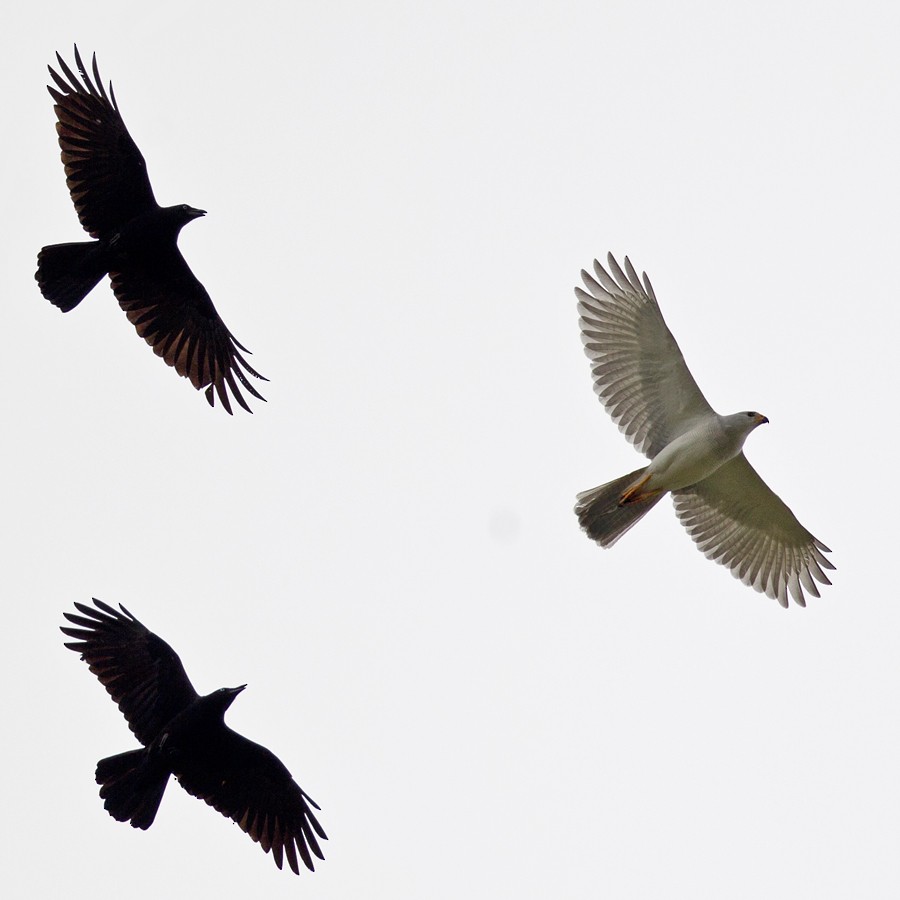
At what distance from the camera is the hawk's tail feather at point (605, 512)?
1332 centimetres

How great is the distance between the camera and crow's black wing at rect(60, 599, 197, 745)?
1120 centimetres

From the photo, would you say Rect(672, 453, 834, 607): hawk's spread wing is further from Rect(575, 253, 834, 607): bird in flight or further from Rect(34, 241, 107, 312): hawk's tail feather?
Rect(34, 241, 107, 312): hawk's tail feather

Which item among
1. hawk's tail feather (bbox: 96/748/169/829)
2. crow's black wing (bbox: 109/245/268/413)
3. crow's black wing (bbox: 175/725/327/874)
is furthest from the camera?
crow's black wing (bbox: 109/245/268/413)

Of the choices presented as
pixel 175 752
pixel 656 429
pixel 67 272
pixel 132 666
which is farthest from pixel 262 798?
pixel 656 429

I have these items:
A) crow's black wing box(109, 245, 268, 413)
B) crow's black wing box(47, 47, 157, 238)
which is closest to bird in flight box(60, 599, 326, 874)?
crow's black wing box(109, 245, 268, 413)

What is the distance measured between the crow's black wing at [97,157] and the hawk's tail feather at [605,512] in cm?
440

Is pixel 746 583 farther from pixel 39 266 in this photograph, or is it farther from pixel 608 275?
pixel 39 266

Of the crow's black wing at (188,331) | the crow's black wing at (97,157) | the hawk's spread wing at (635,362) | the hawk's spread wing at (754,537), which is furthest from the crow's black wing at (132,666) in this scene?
the hawk's spread wing at (754,537)

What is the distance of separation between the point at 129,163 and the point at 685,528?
19.6 feet

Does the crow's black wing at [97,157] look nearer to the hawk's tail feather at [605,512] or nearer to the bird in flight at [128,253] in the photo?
the bird in flight at [128,253]

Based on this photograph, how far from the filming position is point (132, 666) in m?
11.2

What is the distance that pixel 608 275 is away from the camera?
43.8ft

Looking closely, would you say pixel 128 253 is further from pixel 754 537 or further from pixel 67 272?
pixel 754 537

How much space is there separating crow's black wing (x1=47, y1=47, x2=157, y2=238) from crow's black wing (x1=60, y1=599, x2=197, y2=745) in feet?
9.41
